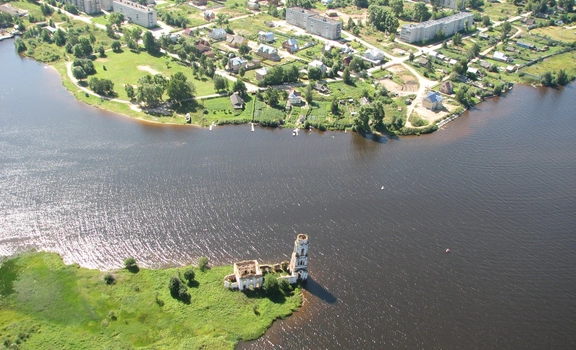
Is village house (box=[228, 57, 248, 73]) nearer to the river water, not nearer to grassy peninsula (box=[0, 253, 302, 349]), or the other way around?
the river water

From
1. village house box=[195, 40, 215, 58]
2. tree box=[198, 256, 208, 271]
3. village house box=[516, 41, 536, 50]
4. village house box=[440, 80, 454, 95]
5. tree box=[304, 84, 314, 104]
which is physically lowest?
tree box=[198, 256, 208, 271]

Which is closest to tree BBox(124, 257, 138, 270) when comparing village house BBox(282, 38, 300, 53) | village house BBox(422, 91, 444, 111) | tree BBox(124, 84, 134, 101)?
tree BBox(124, 84, 134, 101)

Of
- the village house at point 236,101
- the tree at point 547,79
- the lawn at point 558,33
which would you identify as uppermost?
the lawn at point 558,33

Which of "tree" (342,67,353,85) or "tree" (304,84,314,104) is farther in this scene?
"tree" (342,67,353,85)

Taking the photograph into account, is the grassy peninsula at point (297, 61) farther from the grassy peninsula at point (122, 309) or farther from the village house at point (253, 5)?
the grassy peninsula at point (122, 309)

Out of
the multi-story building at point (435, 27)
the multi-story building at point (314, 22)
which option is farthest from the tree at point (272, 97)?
the multi-story building at point (435, 27)

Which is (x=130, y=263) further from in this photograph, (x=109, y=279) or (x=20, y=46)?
(x=20, y=46)
